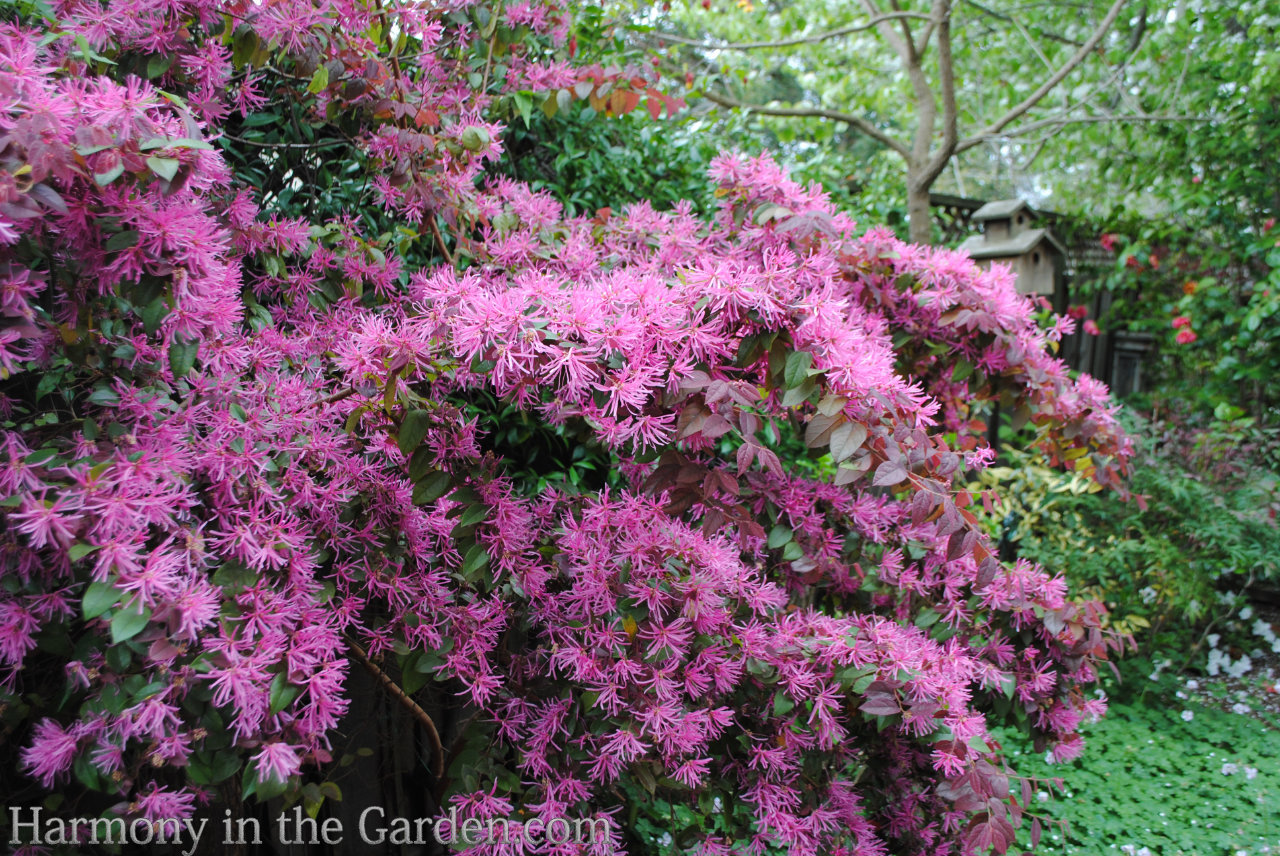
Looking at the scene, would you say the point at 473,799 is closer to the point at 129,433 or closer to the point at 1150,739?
the point at 129,433

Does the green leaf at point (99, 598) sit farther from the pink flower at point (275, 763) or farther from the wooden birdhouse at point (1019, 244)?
the wooden birdhouse at point (1019, 244)

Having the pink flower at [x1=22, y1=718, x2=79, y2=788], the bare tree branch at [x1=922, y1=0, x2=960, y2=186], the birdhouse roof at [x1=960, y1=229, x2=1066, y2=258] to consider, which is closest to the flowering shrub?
the pink flower at [x1=22, y1=718, x2=79, y2=788]

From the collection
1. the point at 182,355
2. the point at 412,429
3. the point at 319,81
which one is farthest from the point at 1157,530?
the point at 182,355

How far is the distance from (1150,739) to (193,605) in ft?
11.4

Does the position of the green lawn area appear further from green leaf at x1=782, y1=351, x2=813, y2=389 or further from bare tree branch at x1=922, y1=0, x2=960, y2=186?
bare tree branch at x1=922, y1=0, x2=960, y2=186

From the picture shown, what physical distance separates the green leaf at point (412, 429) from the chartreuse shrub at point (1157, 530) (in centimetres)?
275

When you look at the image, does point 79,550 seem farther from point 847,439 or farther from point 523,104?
point 523,104

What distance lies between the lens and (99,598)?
90cm

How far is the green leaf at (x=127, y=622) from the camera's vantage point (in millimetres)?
878

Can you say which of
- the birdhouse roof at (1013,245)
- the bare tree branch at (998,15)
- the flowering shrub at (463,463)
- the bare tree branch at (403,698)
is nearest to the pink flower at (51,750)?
the flowering shrub at (463,463)

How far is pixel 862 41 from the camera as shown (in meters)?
5.76

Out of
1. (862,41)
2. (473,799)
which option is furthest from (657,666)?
(862,41)

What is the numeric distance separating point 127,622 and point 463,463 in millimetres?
579

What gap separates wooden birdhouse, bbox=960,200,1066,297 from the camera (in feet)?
12.3
